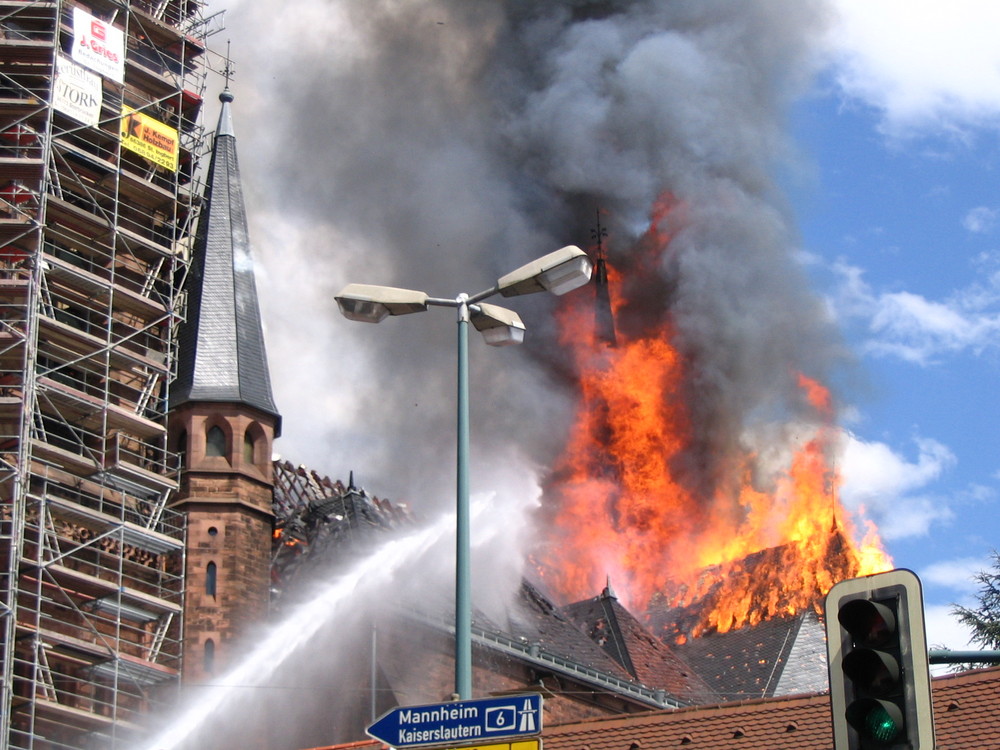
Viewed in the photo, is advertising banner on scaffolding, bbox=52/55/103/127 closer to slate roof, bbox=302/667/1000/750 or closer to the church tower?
the church tower

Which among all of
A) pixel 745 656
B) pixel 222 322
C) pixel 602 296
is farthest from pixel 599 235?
pixel 222 322

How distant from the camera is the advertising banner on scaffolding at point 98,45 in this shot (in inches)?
1837

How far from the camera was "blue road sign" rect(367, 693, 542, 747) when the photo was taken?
1545 cm

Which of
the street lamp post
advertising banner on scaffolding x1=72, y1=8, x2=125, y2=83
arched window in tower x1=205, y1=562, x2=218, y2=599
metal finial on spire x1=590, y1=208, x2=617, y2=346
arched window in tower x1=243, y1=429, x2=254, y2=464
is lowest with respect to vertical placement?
the street lamp post

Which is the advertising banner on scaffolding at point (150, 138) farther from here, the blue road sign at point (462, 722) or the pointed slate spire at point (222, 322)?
the blue road sign at point (462, 722)

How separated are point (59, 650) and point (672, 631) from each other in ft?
117

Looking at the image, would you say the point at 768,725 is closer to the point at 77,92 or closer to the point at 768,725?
the point at 768,725

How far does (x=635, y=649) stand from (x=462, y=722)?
48.1 metres

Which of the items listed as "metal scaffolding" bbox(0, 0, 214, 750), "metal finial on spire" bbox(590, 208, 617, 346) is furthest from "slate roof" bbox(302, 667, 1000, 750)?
"metal finial on spire" bbox(590, 208, 617, 346)

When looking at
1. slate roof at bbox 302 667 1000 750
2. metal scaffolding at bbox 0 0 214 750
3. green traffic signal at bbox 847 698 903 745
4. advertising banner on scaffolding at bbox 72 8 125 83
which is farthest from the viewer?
advertising banner on scaffolding at bbox 72 8 125 83

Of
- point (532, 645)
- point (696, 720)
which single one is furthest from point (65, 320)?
point (696, 720)

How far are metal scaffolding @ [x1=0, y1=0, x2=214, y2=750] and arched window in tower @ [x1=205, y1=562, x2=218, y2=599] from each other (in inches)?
36.4

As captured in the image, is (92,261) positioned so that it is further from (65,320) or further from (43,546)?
(43,546)

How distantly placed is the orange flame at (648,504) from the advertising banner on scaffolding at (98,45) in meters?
32.9
